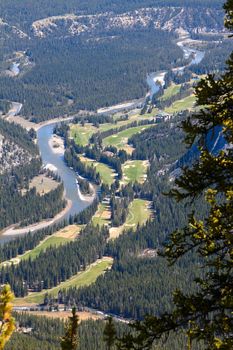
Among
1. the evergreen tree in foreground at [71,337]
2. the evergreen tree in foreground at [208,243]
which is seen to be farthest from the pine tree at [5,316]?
→ the evergreen tree in foreground at [71,337]

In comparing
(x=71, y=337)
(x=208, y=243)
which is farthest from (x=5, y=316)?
(x=208, y=243)

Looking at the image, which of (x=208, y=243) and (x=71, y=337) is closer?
(x=208, y=243)

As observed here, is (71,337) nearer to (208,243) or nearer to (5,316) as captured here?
(208,243)

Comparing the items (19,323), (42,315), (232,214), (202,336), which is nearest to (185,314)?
(202,336)

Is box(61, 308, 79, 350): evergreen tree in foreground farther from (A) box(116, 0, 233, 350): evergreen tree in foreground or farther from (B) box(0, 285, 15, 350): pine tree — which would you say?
(B) box(0, 285, 15, 350): pine tree

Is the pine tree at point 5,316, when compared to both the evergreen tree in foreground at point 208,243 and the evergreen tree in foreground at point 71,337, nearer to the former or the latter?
the evergreen tree in foreground at point 208,243

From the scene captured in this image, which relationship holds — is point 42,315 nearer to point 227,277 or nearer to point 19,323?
point 19,323

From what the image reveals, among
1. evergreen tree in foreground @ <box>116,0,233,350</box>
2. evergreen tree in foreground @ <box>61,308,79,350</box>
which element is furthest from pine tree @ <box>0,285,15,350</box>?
evergreen tree in foreground @ <box>61,308,79,350</box>
